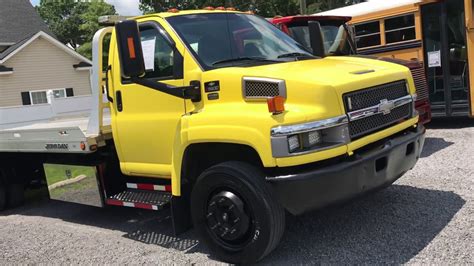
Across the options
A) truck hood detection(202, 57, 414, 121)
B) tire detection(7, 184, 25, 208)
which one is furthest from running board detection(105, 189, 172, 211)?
tire detection(7, 184, 25, 208)

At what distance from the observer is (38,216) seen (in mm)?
7254

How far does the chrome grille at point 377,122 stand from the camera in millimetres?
4246

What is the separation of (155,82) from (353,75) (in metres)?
1.88

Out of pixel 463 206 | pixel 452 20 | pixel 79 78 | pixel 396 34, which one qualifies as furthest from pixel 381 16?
pixel 79 78

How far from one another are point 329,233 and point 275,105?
1.66 metres

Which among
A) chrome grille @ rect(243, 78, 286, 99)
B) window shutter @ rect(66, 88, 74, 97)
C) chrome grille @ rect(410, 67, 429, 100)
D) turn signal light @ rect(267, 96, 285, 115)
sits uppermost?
chrome grille @ rect(243, 78, 286, 99)

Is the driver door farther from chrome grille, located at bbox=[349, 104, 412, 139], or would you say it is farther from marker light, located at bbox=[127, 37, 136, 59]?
chrome grille, located at bbox=[349, 104, 412, 139]

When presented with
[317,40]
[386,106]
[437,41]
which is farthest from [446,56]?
[386,106]

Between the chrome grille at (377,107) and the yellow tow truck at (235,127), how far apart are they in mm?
15

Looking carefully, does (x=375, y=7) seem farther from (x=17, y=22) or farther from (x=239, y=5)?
(x=17, y=22)

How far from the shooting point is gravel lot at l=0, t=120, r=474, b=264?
14.5 feet

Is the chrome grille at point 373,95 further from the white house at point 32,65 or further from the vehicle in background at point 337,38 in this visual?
the white house at point 32,65

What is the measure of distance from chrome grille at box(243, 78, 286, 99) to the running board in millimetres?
1486

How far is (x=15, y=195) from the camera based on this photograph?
7.68m
